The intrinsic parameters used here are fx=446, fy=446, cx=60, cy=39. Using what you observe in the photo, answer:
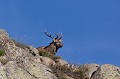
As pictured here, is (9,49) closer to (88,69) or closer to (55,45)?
(88,69)

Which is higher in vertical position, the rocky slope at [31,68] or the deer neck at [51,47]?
the deer neck at [51,47]

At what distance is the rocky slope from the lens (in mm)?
18438

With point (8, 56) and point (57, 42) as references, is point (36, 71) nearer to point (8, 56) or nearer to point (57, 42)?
point (8, 56)

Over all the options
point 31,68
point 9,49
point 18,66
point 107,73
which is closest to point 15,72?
point 18,66

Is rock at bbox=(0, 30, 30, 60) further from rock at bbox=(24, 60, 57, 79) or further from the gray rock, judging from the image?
rock at bbox=(24, 60, 57, 79)

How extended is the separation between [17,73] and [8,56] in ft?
6.15

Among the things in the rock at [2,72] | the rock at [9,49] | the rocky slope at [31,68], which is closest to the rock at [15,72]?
the rocky slope at [31,68]

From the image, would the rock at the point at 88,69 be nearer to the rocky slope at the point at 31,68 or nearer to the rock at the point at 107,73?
the rocky slope at the point at 31,68

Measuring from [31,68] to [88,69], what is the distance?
6.09m

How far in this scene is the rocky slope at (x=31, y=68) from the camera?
18.4 m

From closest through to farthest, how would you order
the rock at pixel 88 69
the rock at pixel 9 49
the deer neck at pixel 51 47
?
the rock at pixel 9 49, the rock at pixel 88 69, the deer neck at pixel 51 47

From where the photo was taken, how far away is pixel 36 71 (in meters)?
19.3

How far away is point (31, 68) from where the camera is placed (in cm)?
1933

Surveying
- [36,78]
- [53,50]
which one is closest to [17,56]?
[36,78]
